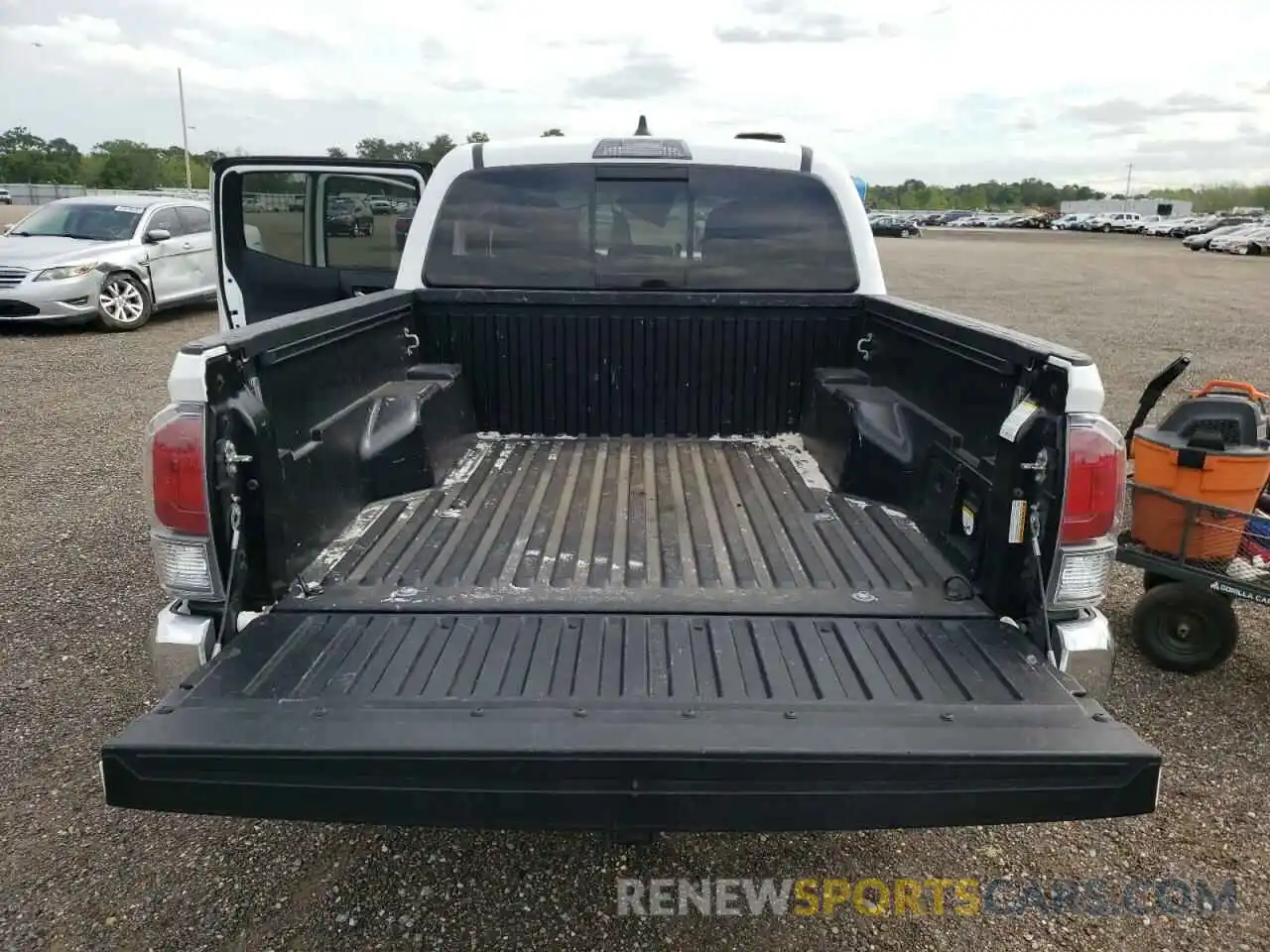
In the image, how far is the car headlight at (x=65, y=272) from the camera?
1144 centimetres

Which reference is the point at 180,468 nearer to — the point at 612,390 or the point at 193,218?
the point at 612,390

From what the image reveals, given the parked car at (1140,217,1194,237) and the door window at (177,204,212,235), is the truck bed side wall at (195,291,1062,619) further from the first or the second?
the parked car at (1140,217,1194,237)

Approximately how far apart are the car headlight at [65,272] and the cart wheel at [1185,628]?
12.2 metres

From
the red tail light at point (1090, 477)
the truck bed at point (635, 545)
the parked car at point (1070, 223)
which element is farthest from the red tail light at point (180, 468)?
the parked car at point (1070, 223)

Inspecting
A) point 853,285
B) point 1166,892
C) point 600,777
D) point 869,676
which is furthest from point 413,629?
point 853,285

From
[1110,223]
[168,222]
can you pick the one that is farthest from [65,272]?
[1110,223]

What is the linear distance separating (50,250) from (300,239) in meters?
7.47

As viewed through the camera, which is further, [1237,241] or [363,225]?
[1237,241]

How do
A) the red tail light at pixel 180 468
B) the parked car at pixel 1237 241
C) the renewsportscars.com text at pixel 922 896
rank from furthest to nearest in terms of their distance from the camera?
the parked car at pixel 1237 241 < the renewsportscars.com text at pixel 922 896 < the red tail light at pixel 180 468

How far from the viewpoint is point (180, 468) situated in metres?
2.31

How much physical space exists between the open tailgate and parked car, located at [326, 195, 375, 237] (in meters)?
4.81

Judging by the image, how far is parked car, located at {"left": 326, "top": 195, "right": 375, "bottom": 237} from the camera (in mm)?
6301

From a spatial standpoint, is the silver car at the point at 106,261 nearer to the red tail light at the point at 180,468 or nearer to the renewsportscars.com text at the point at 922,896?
the red tail light at the point at 180,468

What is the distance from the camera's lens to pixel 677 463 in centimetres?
419
